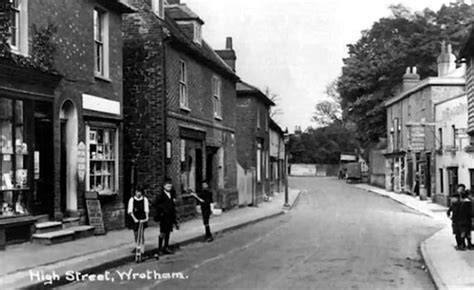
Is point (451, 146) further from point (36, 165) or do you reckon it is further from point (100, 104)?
point (36, 165)

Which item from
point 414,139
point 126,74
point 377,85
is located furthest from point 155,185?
point 377,85

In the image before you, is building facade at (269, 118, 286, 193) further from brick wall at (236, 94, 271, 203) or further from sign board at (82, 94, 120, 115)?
sign board at (82, 94, 120, 115)

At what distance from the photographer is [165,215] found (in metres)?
Answer: 15.4

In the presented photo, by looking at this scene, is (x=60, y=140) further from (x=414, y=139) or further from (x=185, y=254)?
(x=414, y=139)

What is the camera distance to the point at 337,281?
11.7 m

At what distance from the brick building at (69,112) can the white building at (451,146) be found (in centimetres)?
2085

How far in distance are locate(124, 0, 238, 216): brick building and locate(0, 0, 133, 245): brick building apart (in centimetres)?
295

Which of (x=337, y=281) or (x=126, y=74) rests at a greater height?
(x=126, y=74)

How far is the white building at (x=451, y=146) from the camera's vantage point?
3666 cm

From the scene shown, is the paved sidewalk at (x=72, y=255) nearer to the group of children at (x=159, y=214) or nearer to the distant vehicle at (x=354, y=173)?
the group of children at (x=159, y=214)

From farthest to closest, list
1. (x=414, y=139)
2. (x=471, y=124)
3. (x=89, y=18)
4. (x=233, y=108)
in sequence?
(x=414, y=139) → (x=233, y=108) → (x=471, y=124) → (x=89, y=18)

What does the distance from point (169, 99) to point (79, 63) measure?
250 inches

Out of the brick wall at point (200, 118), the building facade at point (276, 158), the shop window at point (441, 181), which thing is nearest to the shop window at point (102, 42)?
the brick wall at point (200, 118)

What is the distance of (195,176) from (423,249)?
41.4 feet
